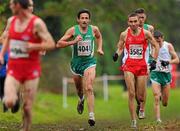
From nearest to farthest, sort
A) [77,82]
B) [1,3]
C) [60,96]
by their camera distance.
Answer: [77,82], [1,3], [60,96]

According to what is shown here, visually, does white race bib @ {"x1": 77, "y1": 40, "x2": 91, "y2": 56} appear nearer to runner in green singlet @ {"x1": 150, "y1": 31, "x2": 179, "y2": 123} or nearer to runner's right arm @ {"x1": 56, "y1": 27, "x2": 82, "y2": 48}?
runner's right arm @ {"x1": 56, "y1": 27, "x2": 82, "y2": 48}

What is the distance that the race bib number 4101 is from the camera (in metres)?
16.4

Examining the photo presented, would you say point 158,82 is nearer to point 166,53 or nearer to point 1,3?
point 166,53

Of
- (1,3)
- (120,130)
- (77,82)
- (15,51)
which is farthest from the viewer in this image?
(1,3)

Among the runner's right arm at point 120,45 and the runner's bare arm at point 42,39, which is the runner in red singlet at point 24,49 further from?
the runner's right arm at point 120,45

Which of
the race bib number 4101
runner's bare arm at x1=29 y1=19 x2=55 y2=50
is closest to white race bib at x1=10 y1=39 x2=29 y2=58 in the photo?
A: runner's bare arm at x1=29 y1=19 x2=55 y2=50

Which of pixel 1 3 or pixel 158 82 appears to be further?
pixel 1 3

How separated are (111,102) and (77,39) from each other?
73.7 ft

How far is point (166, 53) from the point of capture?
18.6 meters

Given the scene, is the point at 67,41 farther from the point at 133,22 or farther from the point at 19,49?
the point at 19,49

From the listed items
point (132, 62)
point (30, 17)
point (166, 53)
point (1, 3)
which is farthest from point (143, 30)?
point (1, 3)

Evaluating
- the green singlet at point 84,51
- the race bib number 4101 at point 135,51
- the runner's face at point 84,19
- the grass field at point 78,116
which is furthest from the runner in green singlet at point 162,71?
the runner's face at point 84,19

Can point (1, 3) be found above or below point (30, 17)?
above

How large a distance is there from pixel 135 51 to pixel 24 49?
486 cm
